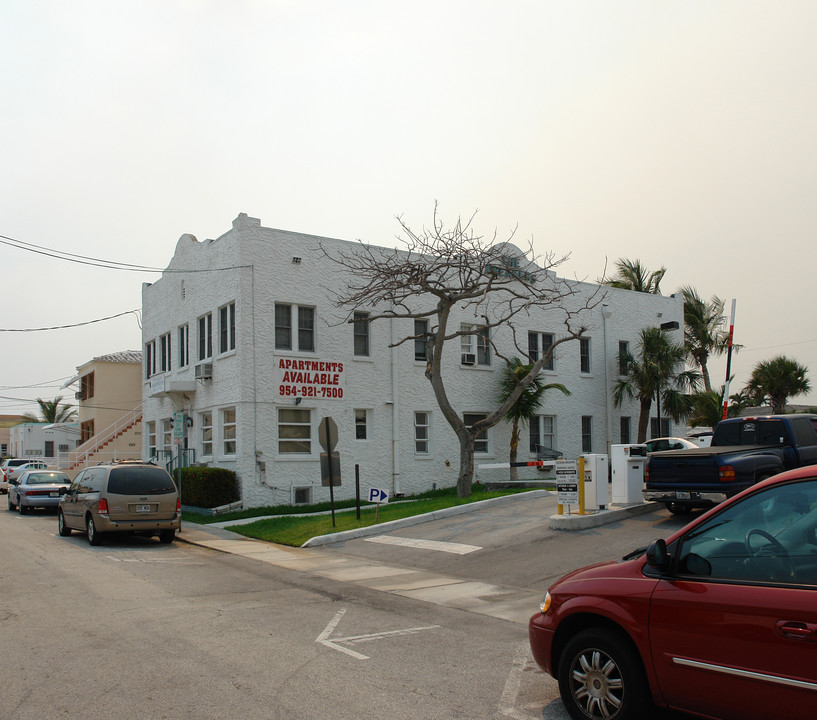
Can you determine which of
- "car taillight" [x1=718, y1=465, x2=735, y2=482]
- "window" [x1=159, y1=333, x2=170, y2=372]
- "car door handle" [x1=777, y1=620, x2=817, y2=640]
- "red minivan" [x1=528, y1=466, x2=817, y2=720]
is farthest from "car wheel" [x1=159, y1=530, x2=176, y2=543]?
"car door handle" [x1=777, y1=620, x2=817, y2=640]

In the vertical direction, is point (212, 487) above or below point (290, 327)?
below

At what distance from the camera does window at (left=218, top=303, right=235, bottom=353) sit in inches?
930

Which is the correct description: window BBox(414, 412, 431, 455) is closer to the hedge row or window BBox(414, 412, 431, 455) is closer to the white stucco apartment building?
the white stucco apartment building

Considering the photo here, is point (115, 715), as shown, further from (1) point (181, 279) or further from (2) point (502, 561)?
(1) point (181, 279)

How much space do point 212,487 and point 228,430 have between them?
2.26m

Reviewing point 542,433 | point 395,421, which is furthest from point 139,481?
point 542,433

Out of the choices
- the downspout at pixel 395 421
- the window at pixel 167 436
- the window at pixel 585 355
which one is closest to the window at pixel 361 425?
the downspout at pixel 395 421

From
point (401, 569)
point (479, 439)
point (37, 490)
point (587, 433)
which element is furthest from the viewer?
point (587, 433)

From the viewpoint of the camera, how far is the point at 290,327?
23656mm

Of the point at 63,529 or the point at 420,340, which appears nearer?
the point at 63,529

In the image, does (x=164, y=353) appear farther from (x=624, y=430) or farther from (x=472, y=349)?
(x=624, y=430)

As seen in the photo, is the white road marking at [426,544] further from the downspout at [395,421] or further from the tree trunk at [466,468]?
the downspout at [395,421]

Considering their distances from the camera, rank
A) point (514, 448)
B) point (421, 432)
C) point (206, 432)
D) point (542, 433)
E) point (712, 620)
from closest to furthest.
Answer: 1. point (712, 620)
2. point (206, 432)
3. point (421, 432)
4. point (514, 448)
5. point (542, 433)

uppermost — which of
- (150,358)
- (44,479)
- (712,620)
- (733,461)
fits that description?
(150,358)
